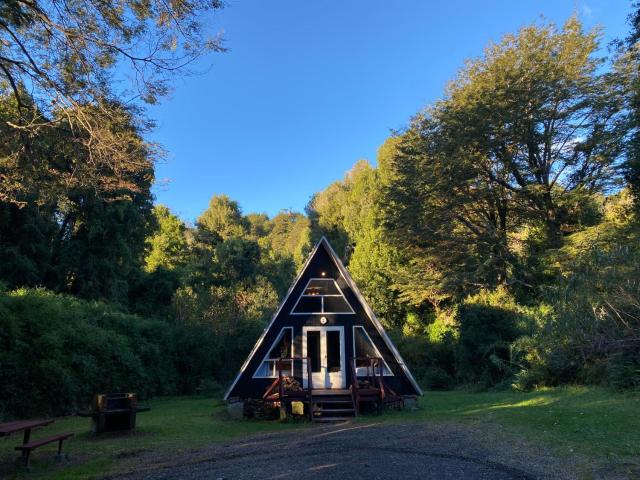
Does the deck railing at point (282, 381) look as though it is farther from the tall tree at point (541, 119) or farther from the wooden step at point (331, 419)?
the tall tree at point (541, 119)

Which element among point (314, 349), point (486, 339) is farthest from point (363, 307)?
point (486, 339)

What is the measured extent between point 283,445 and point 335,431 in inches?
74.5

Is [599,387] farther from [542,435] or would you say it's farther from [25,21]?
[25,21]

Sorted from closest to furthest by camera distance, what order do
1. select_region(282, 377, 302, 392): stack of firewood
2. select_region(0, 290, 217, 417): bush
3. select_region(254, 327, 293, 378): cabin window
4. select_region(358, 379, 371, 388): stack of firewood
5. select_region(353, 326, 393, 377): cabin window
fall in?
1. select_region(0, 290, 217, 417): bush
2. select_region(282, 377, 302, 392): stack of firewood
3. select_region(358, 379, 371, 388): stack of firewood
4. select_region(254, 327, 293, 378): cabin window
5. select_region(353, 326, 393, 377): cabin window

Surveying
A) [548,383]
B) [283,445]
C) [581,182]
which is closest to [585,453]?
[283,445]

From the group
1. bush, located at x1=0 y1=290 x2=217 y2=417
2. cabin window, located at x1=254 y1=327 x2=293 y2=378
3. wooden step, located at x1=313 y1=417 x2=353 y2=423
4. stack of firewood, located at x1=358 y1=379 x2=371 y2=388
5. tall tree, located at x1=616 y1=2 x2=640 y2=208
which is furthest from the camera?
tall tree, located at x1=616 y1=2 x2=640 y2=208

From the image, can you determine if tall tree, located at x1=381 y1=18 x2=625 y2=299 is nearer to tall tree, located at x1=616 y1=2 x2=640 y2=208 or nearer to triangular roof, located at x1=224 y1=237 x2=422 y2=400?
tall tree, located at x1=616 y1=2 x2=640 y2=208

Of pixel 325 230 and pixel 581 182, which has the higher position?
pixel 325 230

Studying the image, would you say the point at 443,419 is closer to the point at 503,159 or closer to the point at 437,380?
the point at 437,380

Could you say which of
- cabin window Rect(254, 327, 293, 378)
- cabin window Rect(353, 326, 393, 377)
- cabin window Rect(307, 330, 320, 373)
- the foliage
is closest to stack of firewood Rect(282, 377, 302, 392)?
cabin window Rect(254, 327, 293, 378)

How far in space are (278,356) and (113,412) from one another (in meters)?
5.14

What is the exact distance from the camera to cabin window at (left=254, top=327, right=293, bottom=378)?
46.2ft

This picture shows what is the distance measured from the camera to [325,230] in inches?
1737

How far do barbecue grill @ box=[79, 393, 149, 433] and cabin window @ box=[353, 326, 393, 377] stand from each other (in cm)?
626
